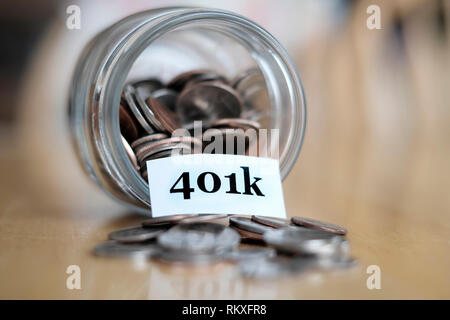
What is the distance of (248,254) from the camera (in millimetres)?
685

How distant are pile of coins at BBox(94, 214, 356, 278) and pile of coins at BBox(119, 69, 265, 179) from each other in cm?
15

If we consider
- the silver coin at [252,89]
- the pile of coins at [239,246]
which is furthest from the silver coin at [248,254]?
the silver coin at [252,89]

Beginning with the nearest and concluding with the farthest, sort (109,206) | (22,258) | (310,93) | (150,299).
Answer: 1. (150,299)
2. (22,258)
3. (109,206)
4. (310,93)

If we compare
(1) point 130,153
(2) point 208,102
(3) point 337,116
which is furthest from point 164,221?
(3) point 337,116

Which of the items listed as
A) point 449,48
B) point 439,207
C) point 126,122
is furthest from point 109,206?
point 449,48

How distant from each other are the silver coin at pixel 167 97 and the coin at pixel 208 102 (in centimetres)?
2

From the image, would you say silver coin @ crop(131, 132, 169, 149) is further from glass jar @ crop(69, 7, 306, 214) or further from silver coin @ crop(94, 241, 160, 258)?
silver coin @ crop(94, 241, 160, 258)

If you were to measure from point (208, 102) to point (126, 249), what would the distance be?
1.54ft

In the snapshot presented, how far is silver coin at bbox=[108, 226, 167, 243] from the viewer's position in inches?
29.4

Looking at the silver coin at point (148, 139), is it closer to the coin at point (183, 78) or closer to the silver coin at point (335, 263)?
the coin at point (183, 78)

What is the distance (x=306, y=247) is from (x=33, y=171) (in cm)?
88

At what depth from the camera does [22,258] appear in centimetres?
72

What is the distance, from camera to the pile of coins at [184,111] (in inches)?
35.4

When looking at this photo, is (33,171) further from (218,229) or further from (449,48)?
(449,48)
